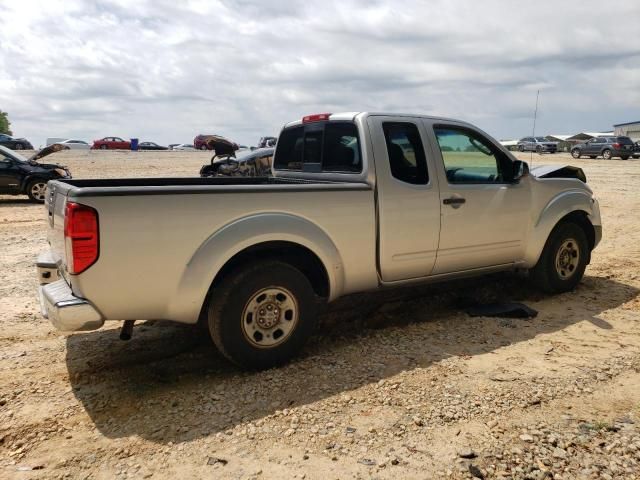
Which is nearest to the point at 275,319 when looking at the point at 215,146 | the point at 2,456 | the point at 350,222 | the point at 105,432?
the point at 350,222

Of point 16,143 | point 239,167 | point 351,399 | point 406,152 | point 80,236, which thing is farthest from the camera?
point 16,143

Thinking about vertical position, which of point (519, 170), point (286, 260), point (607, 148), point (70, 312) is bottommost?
point (70, 312)

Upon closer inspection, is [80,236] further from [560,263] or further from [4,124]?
[4,124]

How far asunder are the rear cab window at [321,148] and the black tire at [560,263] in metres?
2.44

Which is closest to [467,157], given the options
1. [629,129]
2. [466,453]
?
[466,453]

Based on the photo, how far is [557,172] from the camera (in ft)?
19.3

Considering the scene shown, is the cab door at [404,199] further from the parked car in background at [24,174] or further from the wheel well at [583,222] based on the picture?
the parked car in background at [24,174]

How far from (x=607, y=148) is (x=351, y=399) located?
Result: 39.0 meters

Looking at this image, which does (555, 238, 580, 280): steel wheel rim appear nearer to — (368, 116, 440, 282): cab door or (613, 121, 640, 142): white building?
(368, 116, 440, 282): cab door

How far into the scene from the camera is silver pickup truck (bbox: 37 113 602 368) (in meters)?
3.18

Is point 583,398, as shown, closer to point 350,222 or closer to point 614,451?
point 614,451

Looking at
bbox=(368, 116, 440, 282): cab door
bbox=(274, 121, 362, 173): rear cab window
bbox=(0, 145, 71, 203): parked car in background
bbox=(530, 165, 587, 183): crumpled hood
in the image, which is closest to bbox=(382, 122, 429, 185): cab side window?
bbox=(368, 116, 440, 282): cab door

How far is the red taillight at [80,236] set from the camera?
9.96 feet

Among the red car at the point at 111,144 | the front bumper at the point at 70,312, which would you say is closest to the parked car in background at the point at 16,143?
the red car at the point at 111,144
